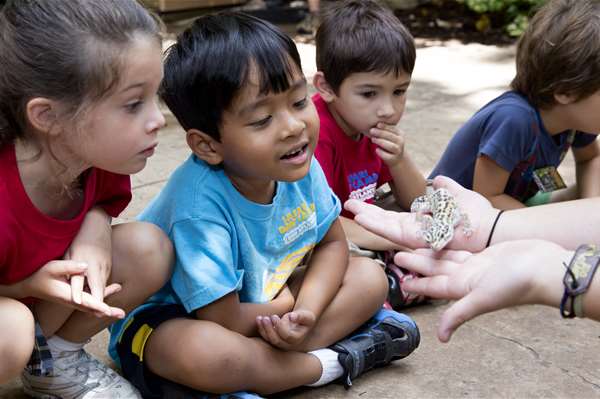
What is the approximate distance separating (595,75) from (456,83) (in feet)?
7.28

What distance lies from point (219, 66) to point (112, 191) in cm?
38

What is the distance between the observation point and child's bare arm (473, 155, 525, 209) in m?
2.63

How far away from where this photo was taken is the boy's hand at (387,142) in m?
2.38

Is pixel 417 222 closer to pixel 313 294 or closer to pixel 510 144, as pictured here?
pixel 313 294

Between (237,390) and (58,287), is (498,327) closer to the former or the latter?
(237,390)

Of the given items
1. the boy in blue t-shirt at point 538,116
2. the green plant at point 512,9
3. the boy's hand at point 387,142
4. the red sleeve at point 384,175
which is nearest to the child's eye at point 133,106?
the boy's hand at point 387,142

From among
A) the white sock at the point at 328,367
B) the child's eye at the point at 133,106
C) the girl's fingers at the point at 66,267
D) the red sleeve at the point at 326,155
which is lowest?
the white sock at the point at 328,367

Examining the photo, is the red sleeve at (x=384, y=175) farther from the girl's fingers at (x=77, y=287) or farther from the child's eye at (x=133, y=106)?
the girl's fingers at (x=77, y=287)

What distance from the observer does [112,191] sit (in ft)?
6.23

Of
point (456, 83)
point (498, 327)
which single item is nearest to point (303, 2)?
point (456, 83)

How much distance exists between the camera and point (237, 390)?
5.92 ft

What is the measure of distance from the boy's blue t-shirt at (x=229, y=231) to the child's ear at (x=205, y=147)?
0.07ft

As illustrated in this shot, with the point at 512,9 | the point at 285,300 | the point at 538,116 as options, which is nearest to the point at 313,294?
the point at 285,300

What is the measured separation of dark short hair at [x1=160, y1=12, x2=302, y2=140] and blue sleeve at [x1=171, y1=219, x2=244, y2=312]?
9.0 inches
